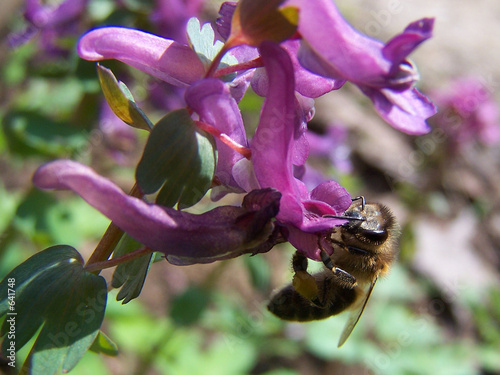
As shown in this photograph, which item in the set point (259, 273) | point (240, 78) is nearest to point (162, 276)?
point (259, 273)

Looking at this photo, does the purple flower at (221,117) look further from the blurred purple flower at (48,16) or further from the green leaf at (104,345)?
the blurred purple flower at (48,16)

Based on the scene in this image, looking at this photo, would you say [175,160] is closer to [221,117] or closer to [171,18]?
[221,117]

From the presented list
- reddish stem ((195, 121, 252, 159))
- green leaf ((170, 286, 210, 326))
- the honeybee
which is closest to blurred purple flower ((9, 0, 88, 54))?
green leaf ((170, 286, 210, 326))

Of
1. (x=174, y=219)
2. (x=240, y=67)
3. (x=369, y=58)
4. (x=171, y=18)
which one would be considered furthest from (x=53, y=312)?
(x=171, y=18)

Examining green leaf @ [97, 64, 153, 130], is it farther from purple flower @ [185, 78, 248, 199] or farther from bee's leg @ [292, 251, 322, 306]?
bee's leg @ [292, 251, 322, 306]

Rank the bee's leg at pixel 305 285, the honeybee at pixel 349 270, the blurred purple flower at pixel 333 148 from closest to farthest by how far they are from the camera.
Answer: the bee's leg at pixel 305 285 < the honeybee at pixel 349 270 < the blurred purple flower at pixel 333 148

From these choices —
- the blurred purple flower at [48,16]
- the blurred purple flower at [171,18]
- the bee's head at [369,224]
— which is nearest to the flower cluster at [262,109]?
the bee's head at [369,224]

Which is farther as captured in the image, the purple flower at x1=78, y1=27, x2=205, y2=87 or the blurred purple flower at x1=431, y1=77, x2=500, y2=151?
the blurred purple flower at x1=431, y1=77, x2=500, y2=151
